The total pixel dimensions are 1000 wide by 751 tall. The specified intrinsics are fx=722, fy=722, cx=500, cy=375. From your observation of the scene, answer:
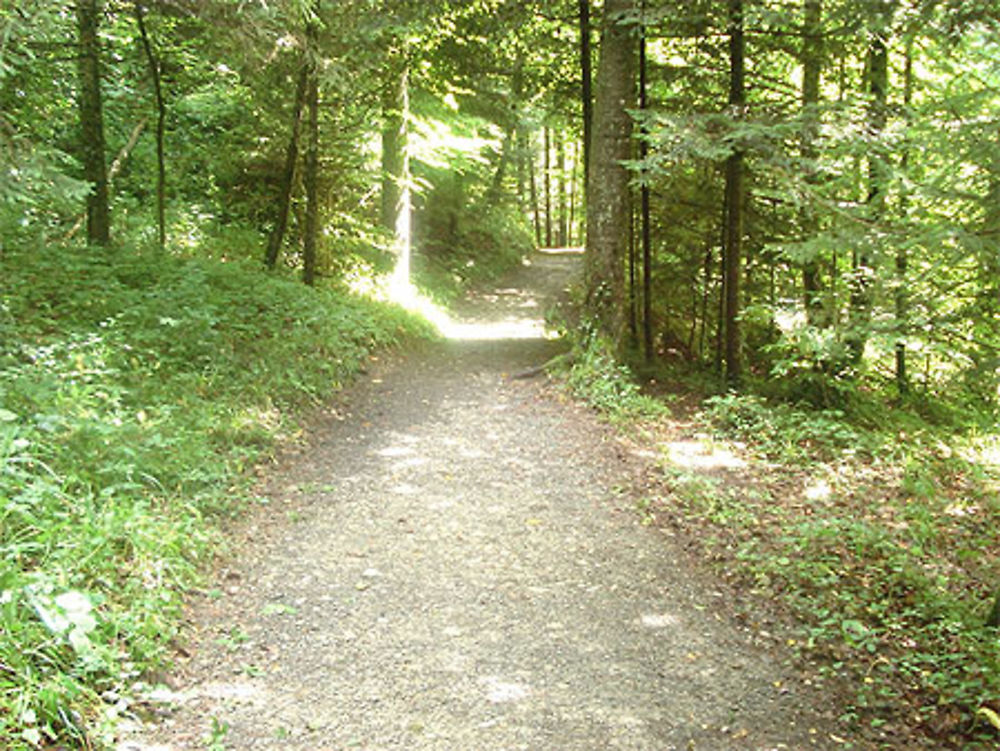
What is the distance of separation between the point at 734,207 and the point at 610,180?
1901 millimetres

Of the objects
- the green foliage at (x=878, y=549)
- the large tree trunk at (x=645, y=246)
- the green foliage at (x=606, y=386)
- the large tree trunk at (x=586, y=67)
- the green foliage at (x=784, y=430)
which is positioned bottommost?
the green foliage at (x=878, y=549)

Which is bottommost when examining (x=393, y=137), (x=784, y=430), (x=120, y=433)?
(x=784, y=430)

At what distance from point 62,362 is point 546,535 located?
4.81m

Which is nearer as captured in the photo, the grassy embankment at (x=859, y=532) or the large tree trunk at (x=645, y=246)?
the grassy embankment at (x=859, y=532)

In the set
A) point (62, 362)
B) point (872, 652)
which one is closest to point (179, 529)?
point (62, 362)

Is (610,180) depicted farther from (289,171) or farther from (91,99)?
(91,99)

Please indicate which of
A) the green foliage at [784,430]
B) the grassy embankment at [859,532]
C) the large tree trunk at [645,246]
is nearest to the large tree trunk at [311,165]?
the grassy embankment at [859,532]

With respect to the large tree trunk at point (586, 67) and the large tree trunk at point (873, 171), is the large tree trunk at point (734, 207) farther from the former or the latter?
the large tree trunk at point (586, 67)

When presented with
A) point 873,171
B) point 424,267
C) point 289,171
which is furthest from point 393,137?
point 873,171

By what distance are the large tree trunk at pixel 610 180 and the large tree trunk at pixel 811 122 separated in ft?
8.13

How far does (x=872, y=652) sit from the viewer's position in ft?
15.8

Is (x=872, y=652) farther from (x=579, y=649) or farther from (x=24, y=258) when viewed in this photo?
(x=24, y=258)

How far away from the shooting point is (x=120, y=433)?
5.91m

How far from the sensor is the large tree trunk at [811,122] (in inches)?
322
